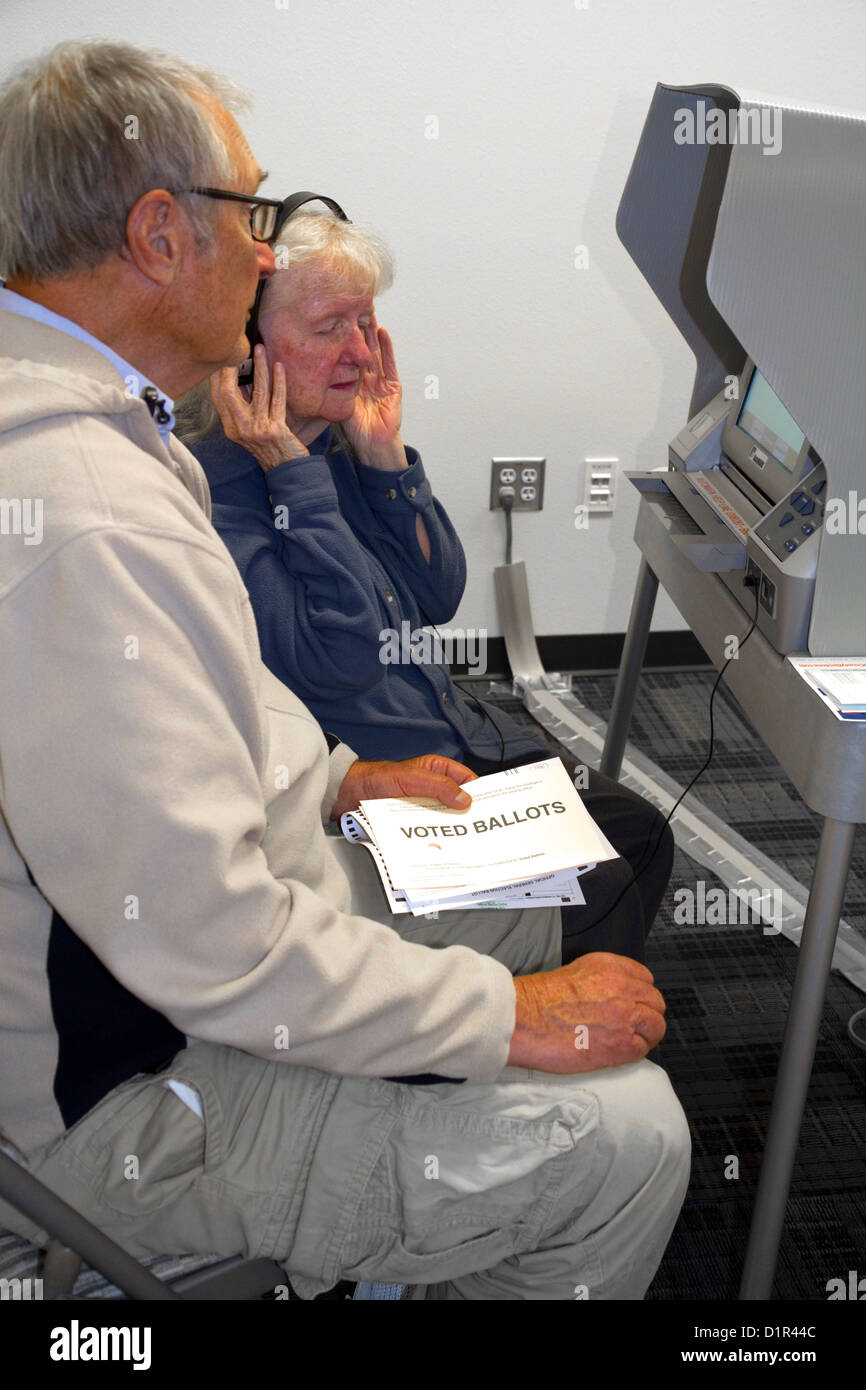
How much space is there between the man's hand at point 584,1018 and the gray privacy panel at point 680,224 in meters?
1.02

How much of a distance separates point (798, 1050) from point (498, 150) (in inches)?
73.3

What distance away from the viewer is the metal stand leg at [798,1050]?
3.82ft

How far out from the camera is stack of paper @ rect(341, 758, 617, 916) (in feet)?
3.89

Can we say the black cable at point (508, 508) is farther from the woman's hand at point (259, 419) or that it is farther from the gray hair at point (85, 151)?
the gray hair at point (85, 151)

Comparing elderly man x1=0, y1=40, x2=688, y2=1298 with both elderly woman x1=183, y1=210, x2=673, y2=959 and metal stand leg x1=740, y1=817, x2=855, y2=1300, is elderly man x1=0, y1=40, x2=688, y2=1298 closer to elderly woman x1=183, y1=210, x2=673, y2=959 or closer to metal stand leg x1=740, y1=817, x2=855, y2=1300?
metal stand leg x1=740, y1=817, x2=855, y2=1300

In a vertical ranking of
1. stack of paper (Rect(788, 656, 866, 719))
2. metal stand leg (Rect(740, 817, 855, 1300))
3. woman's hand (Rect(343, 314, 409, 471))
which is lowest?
metal stand leg (Rect(740, 817, 855, 1300))

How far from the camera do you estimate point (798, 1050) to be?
3.98ft

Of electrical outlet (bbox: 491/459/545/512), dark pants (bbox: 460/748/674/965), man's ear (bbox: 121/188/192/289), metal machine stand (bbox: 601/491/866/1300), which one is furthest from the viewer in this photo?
electrical outlet (bbox: 491/459/545/512)

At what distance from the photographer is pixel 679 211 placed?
165cm

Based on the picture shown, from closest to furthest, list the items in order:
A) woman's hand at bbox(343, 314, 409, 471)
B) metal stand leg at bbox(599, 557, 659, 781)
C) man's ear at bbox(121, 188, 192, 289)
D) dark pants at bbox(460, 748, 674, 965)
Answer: man's ear at bbox(121, 188, 192, 289) → dark pants at bbox(460, 748, 674, 965) → woman's hand at bbox(343, 314, 409, 471) → metal stand leg at bbox(599, 557, 659, 781)

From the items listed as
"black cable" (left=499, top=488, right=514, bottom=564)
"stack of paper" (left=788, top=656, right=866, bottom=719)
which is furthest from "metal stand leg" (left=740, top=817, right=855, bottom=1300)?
"black cable" (left=499, top=488, right=514, bottom=564)

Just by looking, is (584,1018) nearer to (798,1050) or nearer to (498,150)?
(798,1050)

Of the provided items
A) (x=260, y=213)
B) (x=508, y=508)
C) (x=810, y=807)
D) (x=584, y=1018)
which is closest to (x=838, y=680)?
(x=810, y=807)

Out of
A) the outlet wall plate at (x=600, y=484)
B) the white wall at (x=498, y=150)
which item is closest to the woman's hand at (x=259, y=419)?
the white wall at (x=498, y=150)
